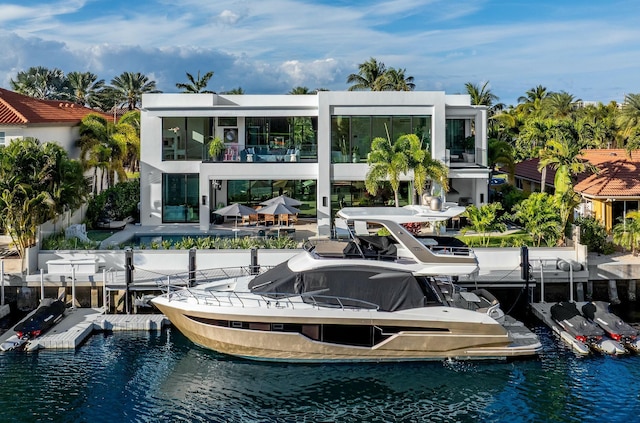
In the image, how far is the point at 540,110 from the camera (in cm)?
5969

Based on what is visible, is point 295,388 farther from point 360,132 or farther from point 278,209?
point 360,132

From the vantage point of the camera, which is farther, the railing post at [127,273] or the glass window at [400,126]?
the glass window at [400,126]

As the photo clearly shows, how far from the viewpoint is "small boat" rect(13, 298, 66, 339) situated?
20.9m

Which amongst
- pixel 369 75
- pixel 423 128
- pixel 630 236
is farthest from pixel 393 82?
pixel 630 236

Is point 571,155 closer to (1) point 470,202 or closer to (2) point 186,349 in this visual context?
(1) point 470,202

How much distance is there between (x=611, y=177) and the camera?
107ft

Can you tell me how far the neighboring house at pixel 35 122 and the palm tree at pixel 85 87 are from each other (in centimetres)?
3106

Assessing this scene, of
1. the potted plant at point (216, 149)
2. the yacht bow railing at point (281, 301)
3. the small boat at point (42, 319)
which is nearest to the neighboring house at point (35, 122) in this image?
the potted plant at point (216, 149)

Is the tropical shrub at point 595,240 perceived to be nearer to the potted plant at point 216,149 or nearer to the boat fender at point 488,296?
the boat fender at point 488,296

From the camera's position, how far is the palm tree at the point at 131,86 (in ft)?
214

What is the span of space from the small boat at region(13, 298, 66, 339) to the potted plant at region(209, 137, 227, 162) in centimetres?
1311

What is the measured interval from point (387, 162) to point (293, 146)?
19.5ft

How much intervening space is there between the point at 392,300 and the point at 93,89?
59.4 metres

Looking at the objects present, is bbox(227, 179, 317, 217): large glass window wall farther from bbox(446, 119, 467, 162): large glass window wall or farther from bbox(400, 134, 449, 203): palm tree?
bbox(446, 119, 467, 162): large glass window wall
